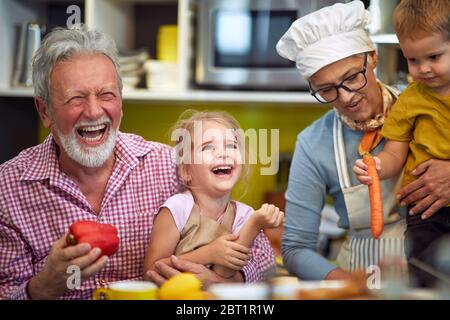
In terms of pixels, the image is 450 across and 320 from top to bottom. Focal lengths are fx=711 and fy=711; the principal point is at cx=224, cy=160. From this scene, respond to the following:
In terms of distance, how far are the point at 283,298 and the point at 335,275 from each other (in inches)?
7.9

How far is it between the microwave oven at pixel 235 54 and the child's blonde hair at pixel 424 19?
817mm

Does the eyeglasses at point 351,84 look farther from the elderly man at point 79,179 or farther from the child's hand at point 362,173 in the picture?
the elderly man at point 79,179

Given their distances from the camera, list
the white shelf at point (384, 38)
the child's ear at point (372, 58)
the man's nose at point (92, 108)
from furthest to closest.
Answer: the white shelf at point (384, 38) < the child's ear at point (372, 58) < the man's nose at point (92, 108)

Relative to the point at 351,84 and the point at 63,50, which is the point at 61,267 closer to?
the point at 63,50

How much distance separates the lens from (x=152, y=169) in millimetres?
1135

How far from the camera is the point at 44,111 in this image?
1077 millimetres

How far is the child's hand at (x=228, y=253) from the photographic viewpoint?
1003mm

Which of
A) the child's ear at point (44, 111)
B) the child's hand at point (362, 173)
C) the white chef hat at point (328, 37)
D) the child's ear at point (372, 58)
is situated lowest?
the child's hand at point (362, 173)

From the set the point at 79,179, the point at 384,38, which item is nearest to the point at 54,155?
the point at 79,179

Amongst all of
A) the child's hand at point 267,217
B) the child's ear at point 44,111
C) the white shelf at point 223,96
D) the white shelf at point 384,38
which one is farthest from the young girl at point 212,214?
the white shelf at point 223,96

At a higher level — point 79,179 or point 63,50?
point 63,50

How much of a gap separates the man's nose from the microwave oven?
895 millimetres

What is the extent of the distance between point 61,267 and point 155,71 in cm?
108

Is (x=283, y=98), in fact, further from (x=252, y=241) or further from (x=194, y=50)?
(x=252, y=241)
